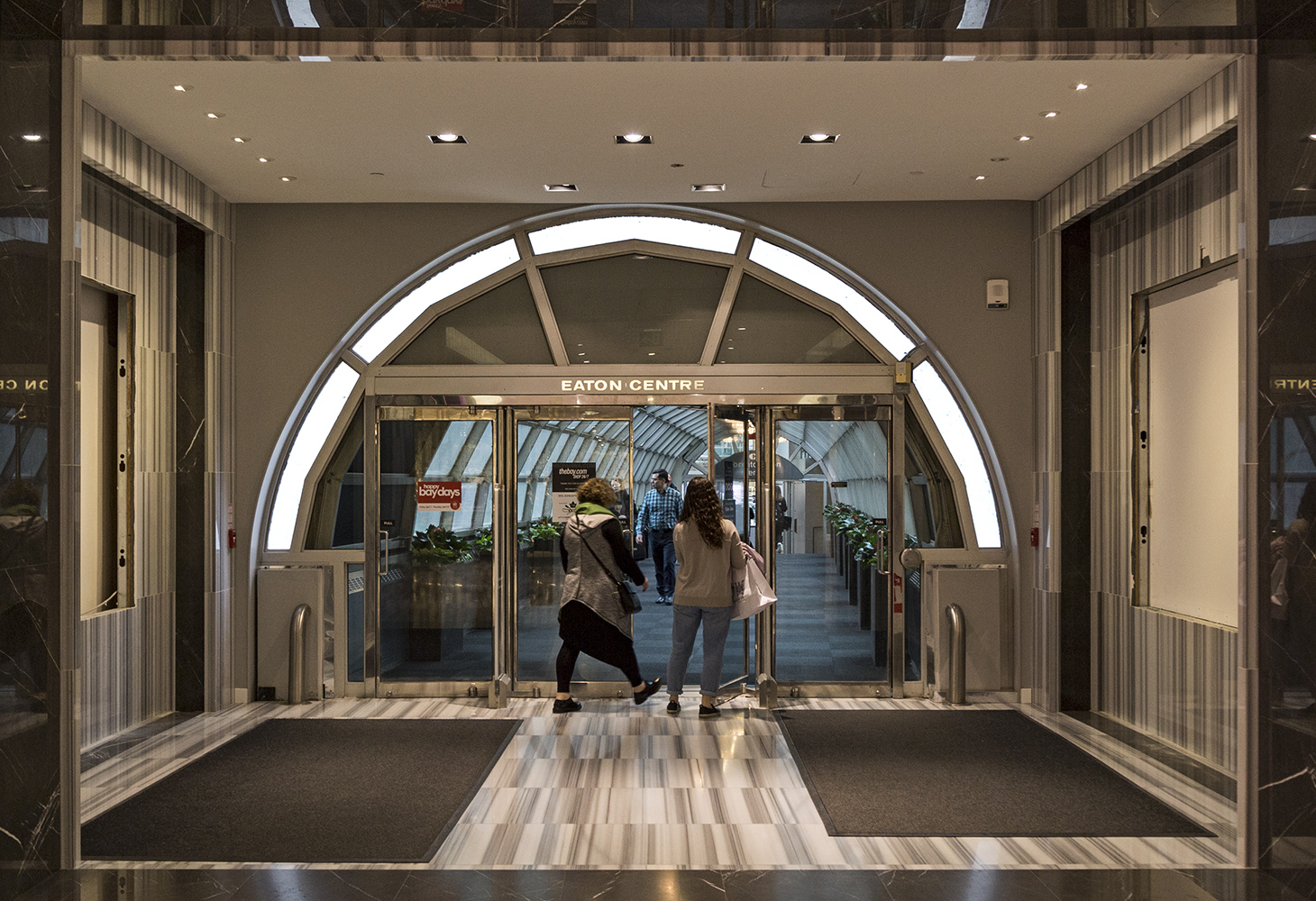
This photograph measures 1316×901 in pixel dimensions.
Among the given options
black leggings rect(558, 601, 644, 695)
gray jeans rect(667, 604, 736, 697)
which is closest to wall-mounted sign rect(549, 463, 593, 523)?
black leggings rect(558, 601, 644, 695)

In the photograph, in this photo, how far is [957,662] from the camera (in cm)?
695

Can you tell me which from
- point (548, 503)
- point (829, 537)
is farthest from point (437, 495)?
point (829, 537)

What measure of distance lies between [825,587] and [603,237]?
2.99 metres

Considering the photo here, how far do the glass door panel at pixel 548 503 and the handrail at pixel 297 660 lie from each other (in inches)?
57.9

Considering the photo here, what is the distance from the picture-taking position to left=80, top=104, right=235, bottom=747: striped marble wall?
579 cm

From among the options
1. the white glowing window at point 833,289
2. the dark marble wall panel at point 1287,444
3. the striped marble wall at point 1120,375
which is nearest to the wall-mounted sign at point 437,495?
the white glowing window at point 833,289

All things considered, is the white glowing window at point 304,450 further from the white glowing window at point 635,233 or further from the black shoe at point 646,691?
the black shoe at point 646,691

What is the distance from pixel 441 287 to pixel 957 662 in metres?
4.49

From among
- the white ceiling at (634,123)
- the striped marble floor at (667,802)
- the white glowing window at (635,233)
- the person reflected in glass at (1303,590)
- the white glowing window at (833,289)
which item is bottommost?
the striped marble floor at (667,802)

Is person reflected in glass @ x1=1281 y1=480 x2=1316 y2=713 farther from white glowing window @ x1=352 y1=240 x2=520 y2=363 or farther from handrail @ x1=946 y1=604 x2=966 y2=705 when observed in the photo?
white glowing window @ x1=352 y1=240 x2=520 y2=363

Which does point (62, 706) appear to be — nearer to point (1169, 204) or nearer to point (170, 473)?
point (170, 473)

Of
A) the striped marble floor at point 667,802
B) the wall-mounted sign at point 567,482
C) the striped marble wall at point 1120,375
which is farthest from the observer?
Answer: the wall-mounted sign at point 567,482

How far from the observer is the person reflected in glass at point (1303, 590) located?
Result: 12.9 ft

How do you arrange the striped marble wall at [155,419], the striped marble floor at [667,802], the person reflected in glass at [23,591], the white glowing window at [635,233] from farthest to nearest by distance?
1. the white glowing window at [635,233]
2. the striped marble wall at [155,419]
3. the striped marble floor at [667,802]
4. the person reflected in glass at [23,591]
